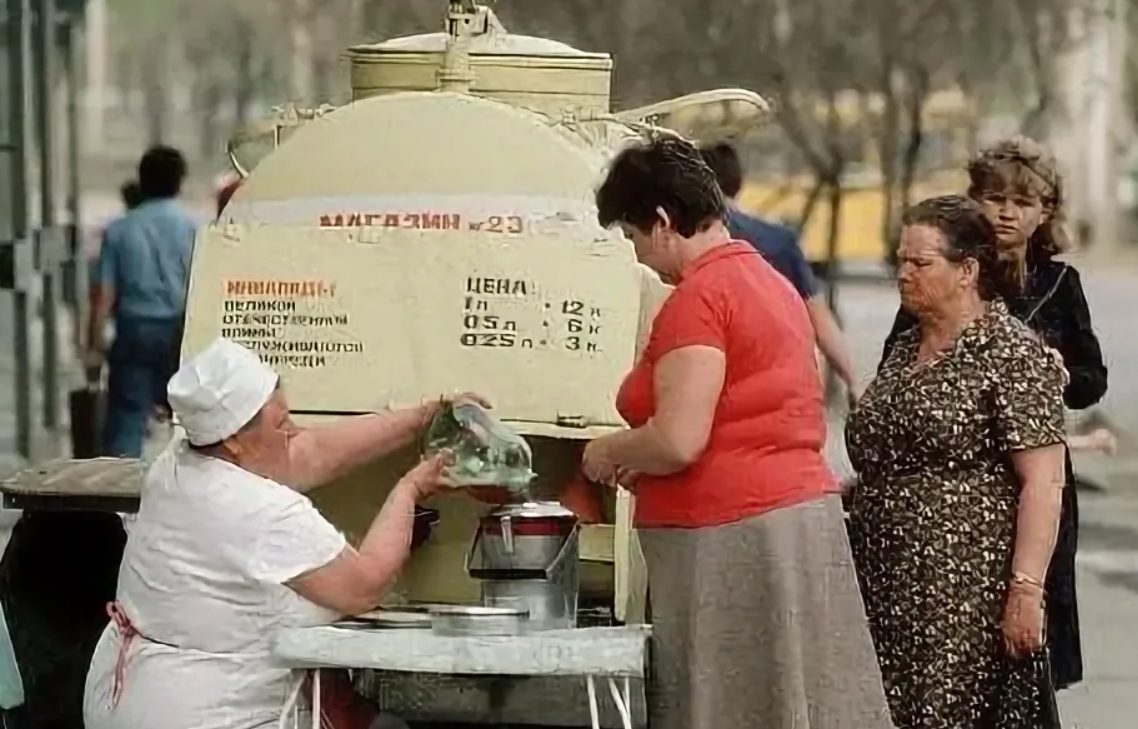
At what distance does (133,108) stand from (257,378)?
122 feet

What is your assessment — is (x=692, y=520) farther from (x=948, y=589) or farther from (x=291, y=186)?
(x=291, y=186)

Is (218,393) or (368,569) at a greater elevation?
(218,393)

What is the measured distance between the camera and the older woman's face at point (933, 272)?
479 cm

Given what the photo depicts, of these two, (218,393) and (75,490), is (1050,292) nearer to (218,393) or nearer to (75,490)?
(218,393)

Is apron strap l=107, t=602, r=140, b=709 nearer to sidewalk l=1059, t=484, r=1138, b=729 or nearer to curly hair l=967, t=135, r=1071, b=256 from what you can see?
curly hair l=967, t=135, r=1071, b=256

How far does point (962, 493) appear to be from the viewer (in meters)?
4.78

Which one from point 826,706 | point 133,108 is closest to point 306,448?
point 826,706

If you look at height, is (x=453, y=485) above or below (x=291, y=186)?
below

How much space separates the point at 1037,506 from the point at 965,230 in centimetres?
60

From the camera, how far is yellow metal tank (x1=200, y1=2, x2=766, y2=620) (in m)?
4.70

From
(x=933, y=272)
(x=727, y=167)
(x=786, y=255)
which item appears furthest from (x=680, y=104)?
(x=786, y=255)

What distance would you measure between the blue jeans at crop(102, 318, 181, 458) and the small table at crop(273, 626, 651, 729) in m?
5.81

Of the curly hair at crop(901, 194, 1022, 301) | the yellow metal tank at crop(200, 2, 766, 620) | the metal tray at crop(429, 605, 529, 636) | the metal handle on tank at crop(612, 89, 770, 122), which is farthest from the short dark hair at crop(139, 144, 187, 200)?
the metal tray at crop(429, 605, 529, 636)

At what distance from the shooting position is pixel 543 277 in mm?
4738
